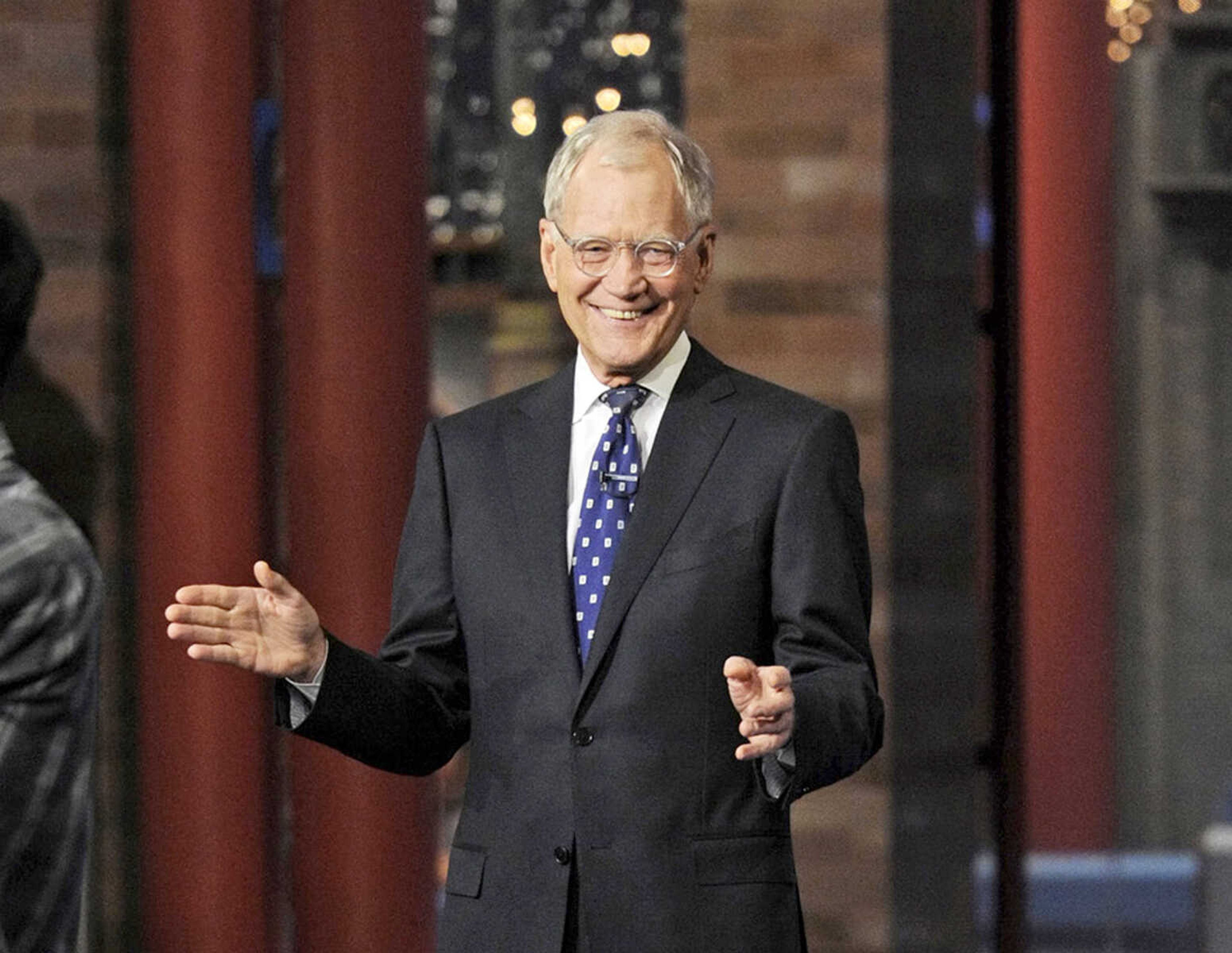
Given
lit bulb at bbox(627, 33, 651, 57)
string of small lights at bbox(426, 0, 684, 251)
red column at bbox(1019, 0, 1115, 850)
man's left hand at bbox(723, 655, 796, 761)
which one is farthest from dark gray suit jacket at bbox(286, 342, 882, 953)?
red column at bbox(1019, 0, 1115, 850)

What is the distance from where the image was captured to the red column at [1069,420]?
4602mm

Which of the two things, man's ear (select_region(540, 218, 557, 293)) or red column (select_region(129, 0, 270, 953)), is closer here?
man's ear (select_region(540, 218, 557, 293))

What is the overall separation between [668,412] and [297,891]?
173 cm

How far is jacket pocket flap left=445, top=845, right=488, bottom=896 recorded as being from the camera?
192 centimetres

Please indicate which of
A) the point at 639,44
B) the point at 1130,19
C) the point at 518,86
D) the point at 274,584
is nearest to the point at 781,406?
the point at 274,584

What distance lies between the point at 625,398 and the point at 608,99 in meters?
2.28

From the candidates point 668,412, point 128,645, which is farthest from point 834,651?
point 128,645

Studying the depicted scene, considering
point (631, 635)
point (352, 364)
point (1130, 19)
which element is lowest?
point (631, 635)

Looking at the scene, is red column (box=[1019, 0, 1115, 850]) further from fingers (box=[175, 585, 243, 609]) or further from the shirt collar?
fingers (box=[175, 585, 243, 609])

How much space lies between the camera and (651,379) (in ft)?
6.43

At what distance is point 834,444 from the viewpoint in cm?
192

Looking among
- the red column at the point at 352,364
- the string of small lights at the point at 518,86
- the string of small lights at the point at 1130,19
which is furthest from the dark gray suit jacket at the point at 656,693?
the string of small lights at the point at 1130,19

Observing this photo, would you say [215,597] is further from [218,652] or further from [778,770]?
[778,770]

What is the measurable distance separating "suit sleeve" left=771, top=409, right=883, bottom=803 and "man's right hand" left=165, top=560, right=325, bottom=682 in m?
0.40
